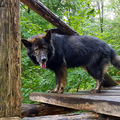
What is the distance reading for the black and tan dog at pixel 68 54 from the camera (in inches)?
144

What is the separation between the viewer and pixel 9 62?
1801 millimetres

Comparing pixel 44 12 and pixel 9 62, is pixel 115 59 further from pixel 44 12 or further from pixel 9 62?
pixel 9 62

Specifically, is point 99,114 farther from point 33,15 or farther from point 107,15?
point 107,15

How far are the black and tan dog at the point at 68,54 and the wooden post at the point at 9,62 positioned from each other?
5.31 ft

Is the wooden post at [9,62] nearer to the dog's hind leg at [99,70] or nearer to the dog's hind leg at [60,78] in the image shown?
the dog's hind leg at [60,78]

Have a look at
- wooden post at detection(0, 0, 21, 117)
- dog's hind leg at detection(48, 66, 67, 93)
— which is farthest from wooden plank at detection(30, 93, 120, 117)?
wooden post at detection(0, 0, 21, 117)

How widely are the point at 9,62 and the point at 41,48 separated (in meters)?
1.84

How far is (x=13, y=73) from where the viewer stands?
183 centimetres

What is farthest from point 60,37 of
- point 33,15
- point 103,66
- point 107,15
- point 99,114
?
point 107,15

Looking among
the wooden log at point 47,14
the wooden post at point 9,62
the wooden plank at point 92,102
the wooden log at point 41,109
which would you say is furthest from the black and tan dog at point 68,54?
the wooden post at point 9,62

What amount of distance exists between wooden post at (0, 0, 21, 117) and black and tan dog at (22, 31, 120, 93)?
63.8 inches

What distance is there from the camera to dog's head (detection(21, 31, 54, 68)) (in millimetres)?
3529

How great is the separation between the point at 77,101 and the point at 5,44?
56.5 inches

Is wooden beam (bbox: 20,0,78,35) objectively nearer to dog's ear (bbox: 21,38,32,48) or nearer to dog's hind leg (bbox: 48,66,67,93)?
dog's ear (bbox: 21,38,32,48)
